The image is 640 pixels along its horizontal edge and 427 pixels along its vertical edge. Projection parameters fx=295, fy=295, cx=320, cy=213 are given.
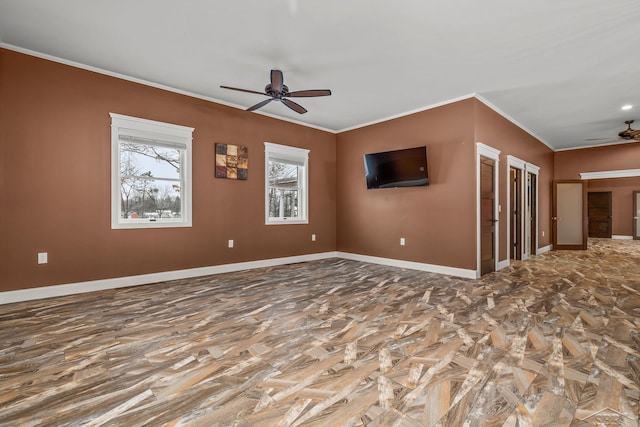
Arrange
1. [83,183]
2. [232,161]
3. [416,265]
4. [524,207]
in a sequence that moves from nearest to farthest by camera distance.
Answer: [83,183], [232,161], [416,265], [524,207]

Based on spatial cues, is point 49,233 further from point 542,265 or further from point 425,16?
point 542,265

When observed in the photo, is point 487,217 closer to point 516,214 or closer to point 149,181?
point 516,214

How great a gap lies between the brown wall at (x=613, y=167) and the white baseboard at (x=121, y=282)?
8.76 metres

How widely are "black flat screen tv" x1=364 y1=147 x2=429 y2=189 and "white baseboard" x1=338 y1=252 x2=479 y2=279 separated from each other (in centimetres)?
144

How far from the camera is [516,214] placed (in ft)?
20.7

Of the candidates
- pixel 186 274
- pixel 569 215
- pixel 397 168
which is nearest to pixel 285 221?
pixel 186 274

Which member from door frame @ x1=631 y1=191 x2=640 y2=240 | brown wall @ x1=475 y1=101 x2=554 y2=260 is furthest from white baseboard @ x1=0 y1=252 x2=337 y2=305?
door frame @ x1=631 y1=191 x2=640 y2=240

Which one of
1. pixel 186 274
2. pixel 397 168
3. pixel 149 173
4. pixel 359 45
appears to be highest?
pixel 359 45

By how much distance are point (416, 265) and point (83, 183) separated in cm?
522

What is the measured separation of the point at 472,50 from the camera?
3439mm

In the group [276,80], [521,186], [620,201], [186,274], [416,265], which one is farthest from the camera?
[620,201]

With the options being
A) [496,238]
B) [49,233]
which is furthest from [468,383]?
[49,233]

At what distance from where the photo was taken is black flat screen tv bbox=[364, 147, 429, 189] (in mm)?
5148

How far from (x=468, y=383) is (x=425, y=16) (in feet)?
10.2
